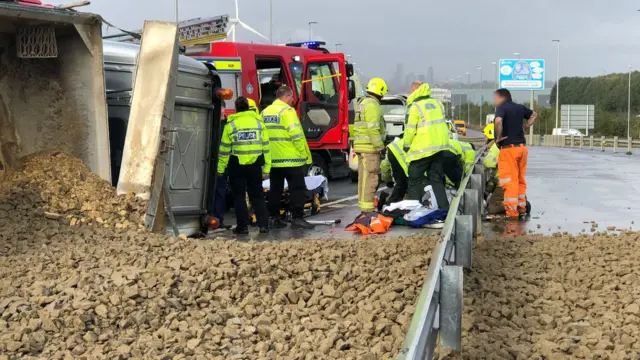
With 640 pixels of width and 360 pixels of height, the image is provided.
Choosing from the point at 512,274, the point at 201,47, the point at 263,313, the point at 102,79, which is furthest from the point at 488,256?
the point at 201,47

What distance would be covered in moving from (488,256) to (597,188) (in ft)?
29.5

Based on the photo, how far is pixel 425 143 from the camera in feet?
31.3

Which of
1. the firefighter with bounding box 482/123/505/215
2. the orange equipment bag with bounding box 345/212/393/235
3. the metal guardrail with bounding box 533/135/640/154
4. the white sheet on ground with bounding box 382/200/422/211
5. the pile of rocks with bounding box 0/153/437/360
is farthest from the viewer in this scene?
the metal guardrail with bounding box 533/135/640/154

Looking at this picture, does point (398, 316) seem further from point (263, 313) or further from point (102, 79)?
point (102, 79)

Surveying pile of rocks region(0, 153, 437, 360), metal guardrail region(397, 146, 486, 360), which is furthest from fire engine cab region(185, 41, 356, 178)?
metal guardrail region(397, 146, 486, 360)

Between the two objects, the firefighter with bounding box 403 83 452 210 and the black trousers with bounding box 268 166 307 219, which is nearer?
the firefighter with bounding box 403 83 452 210

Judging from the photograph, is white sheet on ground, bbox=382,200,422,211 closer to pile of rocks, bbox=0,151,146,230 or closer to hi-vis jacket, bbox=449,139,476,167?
hi-vis jacket, bbox=449,139,476,167

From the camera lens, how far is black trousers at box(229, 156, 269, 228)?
9203 mm

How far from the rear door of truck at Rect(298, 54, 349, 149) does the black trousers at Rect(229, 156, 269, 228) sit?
542 centimetres

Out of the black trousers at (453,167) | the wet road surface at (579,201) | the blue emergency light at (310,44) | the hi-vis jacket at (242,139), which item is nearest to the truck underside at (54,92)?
the hi-vis jacket at (242,139)

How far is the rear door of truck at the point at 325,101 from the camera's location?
14805 mm

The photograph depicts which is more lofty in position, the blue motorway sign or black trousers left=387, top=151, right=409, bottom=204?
the blue motorway sign

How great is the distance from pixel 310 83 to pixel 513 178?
5597mm

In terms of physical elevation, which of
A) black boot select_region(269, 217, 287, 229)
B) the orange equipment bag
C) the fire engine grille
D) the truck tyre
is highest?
the fire engine grille
